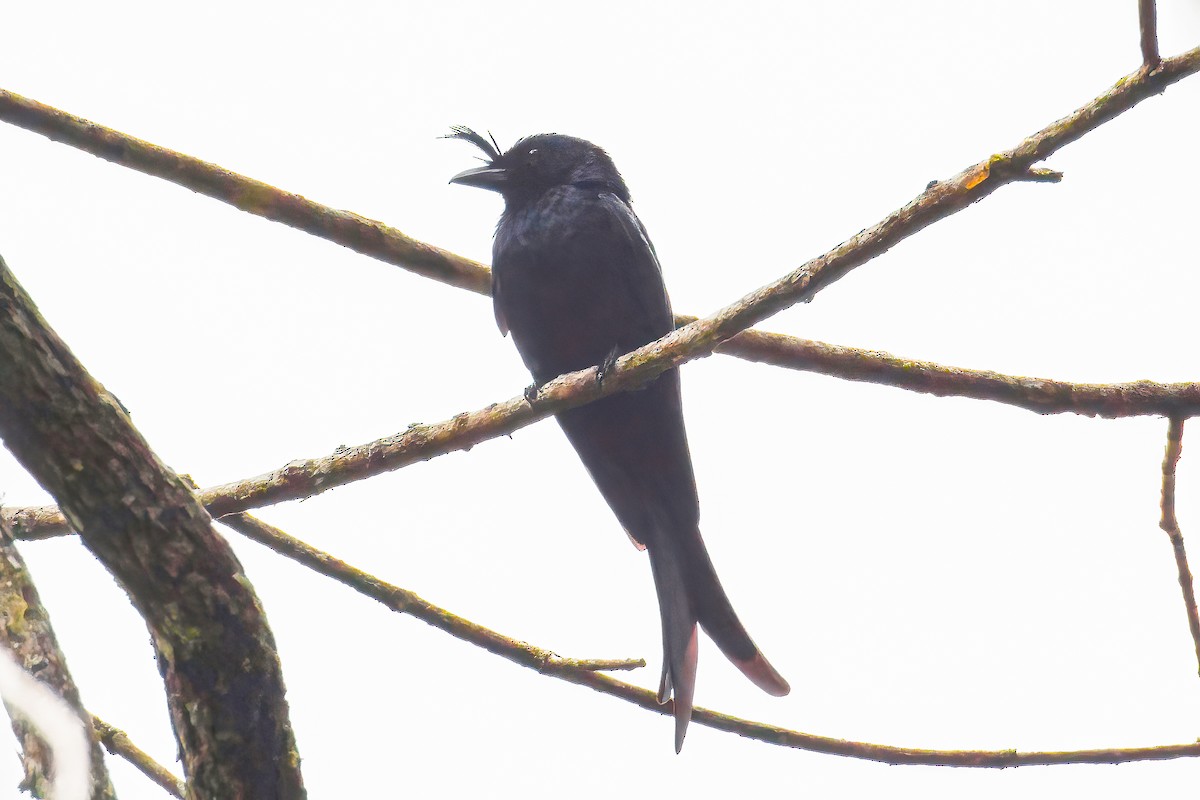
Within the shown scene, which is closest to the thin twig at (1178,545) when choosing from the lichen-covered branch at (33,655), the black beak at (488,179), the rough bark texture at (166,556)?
the rough bark texture at (166,556)

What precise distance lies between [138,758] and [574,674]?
1048 millimetres

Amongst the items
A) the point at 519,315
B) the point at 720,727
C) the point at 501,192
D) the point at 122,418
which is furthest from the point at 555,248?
the point at 122,418

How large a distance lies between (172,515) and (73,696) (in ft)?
1.33

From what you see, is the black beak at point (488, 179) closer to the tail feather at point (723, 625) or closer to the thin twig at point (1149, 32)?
the tail feather at point (723, 625)

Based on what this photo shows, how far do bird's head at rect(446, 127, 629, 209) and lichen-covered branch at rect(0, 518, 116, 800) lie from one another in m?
2.52

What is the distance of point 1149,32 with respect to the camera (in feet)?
6.15

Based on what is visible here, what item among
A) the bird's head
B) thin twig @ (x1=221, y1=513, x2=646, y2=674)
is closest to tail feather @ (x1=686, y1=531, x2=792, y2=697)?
thin twig @ (x1=221, y1=513, x2=646, y2=674)

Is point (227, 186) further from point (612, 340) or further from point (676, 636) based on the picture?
point (676, 636)

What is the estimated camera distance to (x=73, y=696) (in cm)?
155

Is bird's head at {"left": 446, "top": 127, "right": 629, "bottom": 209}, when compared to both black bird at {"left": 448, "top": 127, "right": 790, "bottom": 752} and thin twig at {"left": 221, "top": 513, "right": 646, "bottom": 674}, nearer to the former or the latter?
black bird at {"left": 448, "top": 127, "right": 790, "bottom": 752}

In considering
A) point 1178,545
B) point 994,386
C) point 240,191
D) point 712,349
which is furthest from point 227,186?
point 1178,545

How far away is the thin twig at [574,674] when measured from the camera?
2.61m

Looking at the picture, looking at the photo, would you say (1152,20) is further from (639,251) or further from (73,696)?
(73,696)

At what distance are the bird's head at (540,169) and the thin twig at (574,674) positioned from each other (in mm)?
1755
